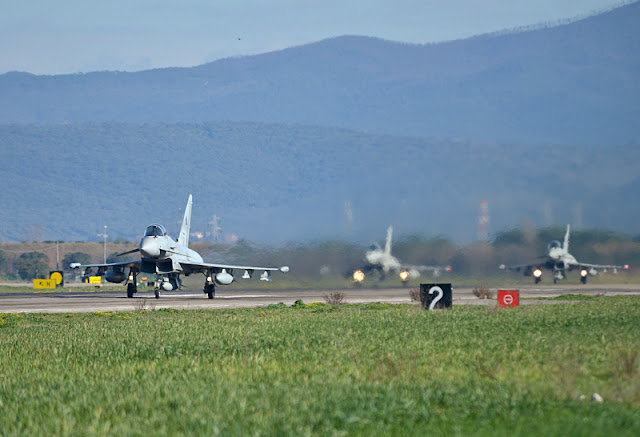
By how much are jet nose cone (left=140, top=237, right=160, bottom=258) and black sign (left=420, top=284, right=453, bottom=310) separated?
24.4 m

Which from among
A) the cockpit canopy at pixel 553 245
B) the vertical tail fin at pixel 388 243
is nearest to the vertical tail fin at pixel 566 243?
the cockpit canopy at pixel 553 245

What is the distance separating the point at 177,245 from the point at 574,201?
3799 cm

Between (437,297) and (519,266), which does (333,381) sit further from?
(519,266)

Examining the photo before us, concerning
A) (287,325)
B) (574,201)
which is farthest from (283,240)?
(287,325)

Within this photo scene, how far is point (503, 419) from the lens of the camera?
11.0 metres

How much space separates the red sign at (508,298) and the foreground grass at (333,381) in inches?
411

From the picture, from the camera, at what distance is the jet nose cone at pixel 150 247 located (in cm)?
5131

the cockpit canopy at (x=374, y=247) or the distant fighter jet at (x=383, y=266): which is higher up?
the cockpit canopy at (x=374, y=247)

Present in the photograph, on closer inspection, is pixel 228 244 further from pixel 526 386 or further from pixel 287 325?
pixel 526 386

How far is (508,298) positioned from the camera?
34.4 meters

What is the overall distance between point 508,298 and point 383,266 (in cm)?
3725

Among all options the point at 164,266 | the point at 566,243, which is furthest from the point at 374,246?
the point at 164,266

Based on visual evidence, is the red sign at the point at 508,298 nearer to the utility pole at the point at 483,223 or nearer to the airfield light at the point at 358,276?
the utility pole at the point at 483,223

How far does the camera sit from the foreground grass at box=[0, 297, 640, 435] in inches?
429
